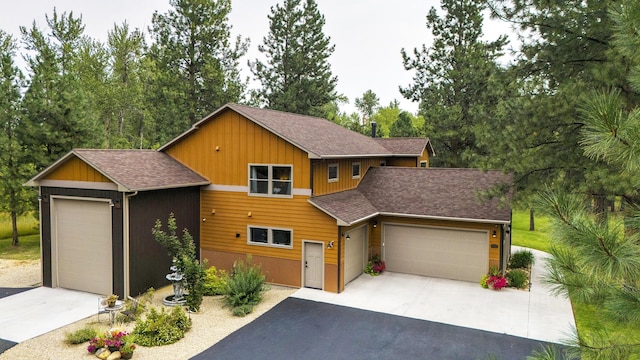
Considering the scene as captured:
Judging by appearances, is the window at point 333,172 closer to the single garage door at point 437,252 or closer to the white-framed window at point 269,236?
the white-framed window at point 269,236

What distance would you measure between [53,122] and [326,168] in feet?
44.3

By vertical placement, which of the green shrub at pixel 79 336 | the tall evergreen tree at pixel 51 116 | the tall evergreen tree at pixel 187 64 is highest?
the tall evergreen tree at pixel 187 64

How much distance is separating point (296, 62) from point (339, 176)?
18334 mm

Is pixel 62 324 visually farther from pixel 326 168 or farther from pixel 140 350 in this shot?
pixel 326 168

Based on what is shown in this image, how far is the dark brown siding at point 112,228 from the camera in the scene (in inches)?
484

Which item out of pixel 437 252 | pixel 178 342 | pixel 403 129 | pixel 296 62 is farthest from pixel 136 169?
pixel 403 129

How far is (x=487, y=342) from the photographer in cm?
977

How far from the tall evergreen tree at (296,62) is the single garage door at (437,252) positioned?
18.3m

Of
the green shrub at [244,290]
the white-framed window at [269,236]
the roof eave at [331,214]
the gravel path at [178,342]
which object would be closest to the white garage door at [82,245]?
the gravel path at [178,342]

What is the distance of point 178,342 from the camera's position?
959 centimetres

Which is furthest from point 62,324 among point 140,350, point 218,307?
point 218,307

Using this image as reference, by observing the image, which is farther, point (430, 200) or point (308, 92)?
point (308, 92)

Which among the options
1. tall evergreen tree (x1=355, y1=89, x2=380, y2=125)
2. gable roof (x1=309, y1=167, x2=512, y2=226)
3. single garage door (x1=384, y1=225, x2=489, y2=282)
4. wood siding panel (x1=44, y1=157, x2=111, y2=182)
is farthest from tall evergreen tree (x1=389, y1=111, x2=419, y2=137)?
tall evergreen tree (x1=355, y1=89, x2=380, y2=125)

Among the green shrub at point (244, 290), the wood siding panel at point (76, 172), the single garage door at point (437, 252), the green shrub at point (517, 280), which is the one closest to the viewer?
the green shrub at point (244, 290)
